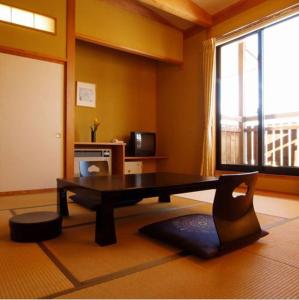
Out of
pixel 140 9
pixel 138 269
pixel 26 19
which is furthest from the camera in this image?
pixel 140 9

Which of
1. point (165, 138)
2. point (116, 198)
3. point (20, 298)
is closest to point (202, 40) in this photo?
point (165, 138)

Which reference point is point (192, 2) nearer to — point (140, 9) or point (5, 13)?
point (140, 9)

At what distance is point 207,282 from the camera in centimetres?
113

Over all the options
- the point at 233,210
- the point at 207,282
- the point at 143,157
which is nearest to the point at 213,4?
the point at 143,157

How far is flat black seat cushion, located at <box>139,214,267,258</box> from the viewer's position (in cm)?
142

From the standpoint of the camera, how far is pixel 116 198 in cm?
160

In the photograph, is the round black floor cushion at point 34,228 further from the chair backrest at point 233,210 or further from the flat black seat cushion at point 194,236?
the chair backrest at point 233,210

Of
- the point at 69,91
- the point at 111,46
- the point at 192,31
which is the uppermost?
the point at 192,31

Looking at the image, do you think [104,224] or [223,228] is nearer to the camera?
[223,228]

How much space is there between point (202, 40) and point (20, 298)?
459 cm

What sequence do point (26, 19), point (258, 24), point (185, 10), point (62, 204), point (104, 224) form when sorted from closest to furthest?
1. point (104, 224)
2. point (62, 204)
3. point (26, 19)
4. point (258, 24)
5. point (185, 10)

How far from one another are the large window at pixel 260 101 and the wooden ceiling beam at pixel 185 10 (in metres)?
0.52

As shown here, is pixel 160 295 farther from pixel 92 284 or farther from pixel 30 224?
pixel 30 224

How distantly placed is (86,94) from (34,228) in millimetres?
3311
